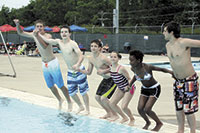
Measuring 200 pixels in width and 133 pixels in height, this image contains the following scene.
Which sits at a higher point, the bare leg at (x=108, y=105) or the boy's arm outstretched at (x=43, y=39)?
the boy's arm outstretched at (x=43, y=39)

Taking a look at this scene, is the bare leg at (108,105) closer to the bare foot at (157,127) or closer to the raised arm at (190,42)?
the bare foot at (157,127)

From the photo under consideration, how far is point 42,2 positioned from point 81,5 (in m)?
13.1

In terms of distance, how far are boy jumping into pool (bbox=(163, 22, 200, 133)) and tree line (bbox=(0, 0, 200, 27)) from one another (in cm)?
3205

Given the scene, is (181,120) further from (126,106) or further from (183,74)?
(126,106)

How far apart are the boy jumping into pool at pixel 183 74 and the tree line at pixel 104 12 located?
1262 inches

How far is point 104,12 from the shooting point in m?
69.1

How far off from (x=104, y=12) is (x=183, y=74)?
64.5 m

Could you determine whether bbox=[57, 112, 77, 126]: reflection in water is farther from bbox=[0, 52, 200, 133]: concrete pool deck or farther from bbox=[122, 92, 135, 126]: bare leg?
bbox=[122, 92, 135, 126]: bare leg

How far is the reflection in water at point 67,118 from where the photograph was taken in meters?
6.88

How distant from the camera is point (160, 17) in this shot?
54.0 m

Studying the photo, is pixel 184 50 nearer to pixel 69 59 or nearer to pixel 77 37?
pixel 69 59

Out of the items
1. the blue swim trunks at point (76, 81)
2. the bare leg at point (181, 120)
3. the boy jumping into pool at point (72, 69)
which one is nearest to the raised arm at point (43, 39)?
the boy jumping into pool at point (72, 69)

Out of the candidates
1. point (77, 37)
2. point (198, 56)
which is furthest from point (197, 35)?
point (77, 37)

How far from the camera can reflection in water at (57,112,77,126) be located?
6.88m
